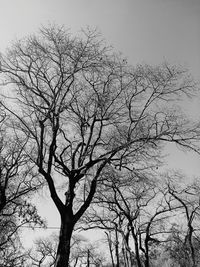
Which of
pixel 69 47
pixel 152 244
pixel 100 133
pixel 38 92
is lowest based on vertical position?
pixel 152 244

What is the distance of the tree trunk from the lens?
27.6 ft

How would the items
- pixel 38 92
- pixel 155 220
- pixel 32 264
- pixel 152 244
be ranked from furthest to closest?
pixel 32 264
pixel 152 244
pixel 155 220
pixel 38 92

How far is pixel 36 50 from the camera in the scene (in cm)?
1059

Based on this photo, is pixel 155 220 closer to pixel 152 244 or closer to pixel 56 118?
pixel 152 244

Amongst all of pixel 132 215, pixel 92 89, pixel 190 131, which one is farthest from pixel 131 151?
pixel 132 215

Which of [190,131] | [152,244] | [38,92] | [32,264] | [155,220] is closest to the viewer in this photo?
[190,131]

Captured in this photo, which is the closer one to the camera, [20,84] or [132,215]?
[20,84]

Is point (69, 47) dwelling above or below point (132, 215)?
above

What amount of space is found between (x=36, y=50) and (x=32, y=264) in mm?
46210

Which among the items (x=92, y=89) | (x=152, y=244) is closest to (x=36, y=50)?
(x=92, y=89)

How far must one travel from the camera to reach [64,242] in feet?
28.7

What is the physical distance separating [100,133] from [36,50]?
461 centimetres

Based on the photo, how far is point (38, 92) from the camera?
11133 mm

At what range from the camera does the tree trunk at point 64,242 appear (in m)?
8.40
